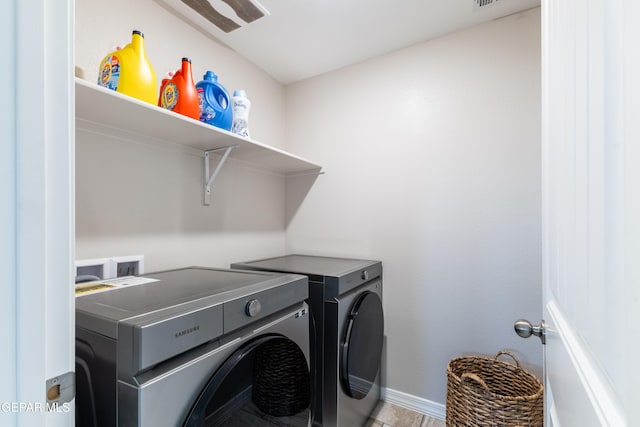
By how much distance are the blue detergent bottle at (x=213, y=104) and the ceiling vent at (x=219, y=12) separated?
44cm

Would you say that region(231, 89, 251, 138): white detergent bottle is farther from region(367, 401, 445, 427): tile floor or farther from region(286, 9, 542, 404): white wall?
region(367, 401, 445, 427): tile floor

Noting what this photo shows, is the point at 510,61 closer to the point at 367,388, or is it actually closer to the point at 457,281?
the point at 457,281

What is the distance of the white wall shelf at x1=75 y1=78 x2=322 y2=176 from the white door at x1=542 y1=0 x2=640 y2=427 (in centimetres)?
123

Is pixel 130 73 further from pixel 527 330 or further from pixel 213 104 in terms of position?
pixel 527 330

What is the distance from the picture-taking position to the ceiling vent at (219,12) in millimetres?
1486

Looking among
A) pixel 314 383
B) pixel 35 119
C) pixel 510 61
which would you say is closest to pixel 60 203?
pixel 35 119

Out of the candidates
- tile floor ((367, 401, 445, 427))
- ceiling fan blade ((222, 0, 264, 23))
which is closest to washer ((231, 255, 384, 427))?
tile floor ((367, 401, 445, 427))

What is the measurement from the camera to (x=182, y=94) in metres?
1.21

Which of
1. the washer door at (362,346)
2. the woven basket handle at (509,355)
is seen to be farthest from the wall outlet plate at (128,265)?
the woven basket handle at (509,355)

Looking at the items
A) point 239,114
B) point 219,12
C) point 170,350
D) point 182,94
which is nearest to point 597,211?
point 170,350

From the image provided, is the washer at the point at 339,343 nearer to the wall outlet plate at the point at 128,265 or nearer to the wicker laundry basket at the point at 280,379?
the wicker laundry basket at the point at 280,379

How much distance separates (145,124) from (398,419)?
7.35ft

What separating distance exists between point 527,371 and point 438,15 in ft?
6.87

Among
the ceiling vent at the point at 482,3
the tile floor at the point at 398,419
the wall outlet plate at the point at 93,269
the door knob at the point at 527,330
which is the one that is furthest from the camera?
the tile floor at the point at 398,419
